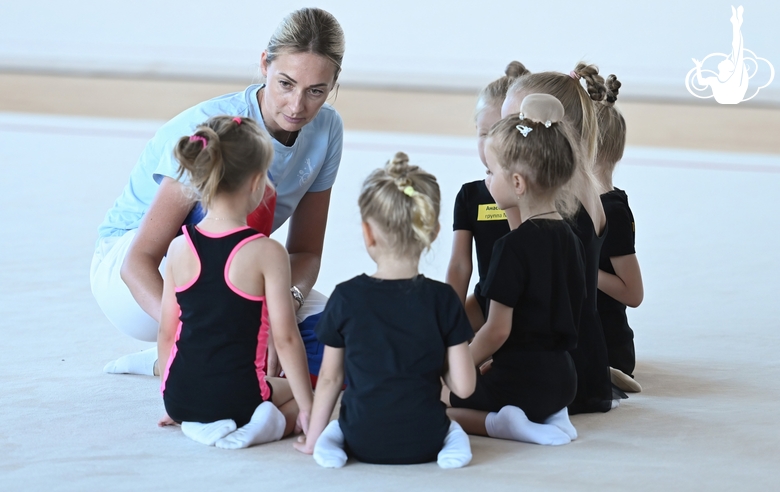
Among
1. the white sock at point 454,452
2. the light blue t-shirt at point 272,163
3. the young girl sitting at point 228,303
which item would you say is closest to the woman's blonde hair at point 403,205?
the young girl sitting at point 228,303

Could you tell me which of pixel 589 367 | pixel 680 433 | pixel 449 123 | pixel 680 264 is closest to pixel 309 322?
pixel 589 367

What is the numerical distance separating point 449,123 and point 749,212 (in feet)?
17.0

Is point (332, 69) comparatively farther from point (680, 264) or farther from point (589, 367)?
point (680, 264)

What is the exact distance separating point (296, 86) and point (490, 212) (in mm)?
673

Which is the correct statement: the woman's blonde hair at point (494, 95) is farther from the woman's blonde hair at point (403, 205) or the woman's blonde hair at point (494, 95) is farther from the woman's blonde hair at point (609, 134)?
the woman's blonde hair at point (403, 205)

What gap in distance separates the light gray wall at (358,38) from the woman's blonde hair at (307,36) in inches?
388

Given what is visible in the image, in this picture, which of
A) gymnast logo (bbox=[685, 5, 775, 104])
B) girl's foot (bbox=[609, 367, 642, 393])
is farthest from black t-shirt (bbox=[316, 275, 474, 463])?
gymnast logo (bbox=[685, 5, 775, 104])

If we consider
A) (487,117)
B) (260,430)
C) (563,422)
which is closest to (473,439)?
(563,422)

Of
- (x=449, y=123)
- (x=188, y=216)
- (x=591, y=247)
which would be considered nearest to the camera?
(x=591, y=247)

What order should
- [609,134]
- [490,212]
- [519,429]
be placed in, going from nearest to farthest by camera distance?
[519,429] < [490,212] < [609,134]

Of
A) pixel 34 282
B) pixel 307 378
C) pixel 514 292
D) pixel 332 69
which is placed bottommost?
pixel 34 282

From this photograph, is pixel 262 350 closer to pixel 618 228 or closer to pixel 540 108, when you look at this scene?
pixel 540 108

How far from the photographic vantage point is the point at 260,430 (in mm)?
2062

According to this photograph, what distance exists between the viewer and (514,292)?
6.97ft
